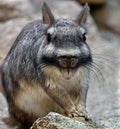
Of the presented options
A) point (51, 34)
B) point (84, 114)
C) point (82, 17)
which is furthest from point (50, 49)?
point (84, 114)

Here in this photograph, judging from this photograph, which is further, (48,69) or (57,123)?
(48,69)

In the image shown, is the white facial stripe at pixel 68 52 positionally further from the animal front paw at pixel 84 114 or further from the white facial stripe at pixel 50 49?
the animal front paw at pixel 84 114

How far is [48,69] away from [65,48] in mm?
524

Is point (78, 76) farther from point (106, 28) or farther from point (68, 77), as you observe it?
point (106, 28)

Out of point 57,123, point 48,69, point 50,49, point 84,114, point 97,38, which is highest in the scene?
point 50,49

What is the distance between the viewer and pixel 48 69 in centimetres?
688

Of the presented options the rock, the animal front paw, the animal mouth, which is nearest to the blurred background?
the animal front paw

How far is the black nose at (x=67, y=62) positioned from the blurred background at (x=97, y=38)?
1.25 meters

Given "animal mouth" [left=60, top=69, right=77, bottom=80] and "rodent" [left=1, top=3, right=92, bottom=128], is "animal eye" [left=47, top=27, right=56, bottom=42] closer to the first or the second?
"rodent" [left=1, top=3, right=92, bottom=128]

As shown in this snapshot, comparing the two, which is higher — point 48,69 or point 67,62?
point 67,62

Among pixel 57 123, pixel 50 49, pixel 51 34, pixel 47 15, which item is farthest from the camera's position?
pixel 47 15

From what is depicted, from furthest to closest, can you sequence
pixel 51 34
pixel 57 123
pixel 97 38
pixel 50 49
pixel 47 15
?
pixel 97 38 → pixel 47 15 → pixel 51 34 → pixel 50 49 → pixel 57 123

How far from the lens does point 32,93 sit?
7590mm

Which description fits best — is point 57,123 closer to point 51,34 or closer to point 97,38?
point 51,34
